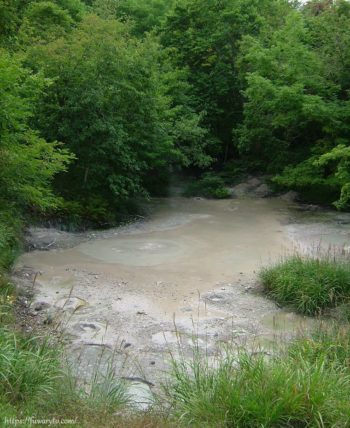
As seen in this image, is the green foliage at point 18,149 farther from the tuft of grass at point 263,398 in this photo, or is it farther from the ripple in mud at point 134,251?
the tuft of grass at point 263,398

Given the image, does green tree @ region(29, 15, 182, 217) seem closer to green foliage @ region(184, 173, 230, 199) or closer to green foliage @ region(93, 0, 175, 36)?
green foliage @ region(184, 173, 230, 199)

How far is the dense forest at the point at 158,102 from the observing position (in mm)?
10938

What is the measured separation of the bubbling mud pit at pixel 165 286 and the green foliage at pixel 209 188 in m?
3.23

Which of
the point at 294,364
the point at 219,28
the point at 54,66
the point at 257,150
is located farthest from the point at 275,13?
the point at 294,364

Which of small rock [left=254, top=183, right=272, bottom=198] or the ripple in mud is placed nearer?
the ripple in mud

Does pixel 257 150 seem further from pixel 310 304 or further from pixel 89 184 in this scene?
pixel 310 304

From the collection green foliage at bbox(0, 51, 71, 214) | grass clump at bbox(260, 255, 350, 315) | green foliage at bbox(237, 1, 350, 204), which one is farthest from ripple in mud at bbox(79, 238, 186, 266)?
green foliage at bbox(237, 1, 350, 204)

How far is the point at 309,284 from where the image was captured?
8.70m

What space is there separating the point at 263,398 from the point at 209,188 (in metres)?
16.4

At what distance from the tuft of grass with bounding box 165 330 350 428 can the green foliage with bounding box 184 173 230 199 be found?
50.6 feet

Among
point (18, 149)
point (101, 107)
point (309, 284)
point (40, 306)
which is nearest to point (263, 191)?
point (101, 107)

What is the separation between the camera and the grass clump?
8.49 metres

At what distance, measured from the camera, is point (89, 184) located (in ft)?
49.6

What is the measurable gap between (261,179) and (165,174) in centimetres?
371
